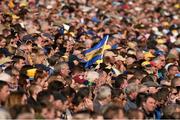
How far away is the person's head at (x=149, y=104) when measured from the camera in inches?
372

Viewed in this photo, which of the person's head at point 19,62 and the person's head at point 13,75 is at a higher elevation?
the person's head at point 19,62

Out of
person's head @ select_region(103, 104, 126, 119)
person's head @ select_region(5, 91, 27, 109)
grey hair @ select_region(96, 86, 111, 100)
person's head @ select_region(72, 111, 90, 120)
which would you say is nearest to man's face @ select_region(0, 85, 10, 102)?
person's head @ select_region(5, 91, 27, 109)

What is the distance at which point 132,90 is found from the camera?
33.9ft

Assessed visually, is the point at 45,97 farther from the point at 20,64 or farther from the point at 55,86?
the point at 20,64

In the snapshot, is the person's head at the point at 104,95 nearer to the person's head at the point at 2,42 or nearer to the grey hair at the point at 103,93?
the grey hair at the point at 103,93

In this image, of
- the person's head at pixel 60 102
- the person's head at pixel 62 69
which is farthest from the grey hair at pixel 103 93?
the person's head at pixel 62 69

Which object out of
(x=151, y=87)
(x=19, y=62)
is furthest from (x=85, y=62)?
(x=151, y=87)

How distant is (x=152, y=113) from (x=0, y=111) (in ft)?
8.75

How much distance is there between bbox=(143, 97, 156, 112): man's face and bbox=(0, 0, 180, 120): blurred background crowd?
2 centimetres

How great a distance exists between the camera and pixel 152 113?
9.45 metres

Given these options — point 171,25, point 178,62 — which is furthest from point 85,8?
point 178,62

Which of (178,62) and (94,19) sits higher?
(94,19)

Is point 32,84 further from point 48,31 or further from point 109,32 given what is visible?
point 109,32

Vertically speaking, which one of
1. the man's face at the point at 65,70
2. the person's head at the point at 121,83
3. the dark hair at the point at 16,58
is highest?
the dark hair at the point at 16,58
